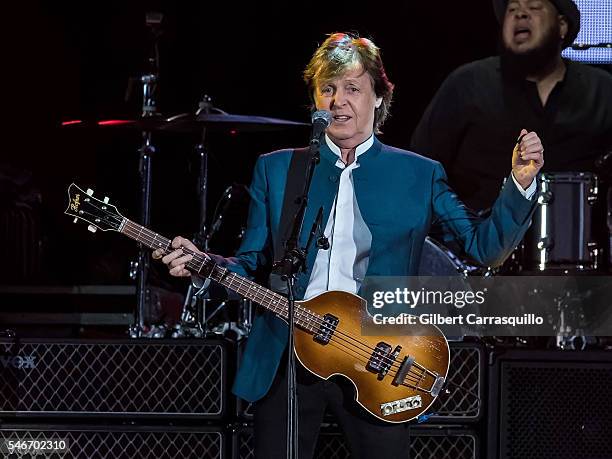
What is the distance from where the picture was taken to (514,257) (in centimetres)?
545

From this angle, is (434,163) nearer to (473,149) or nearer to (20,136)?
(473,149)

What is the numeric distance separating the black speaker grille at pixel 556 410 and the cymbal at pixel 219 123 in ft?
5.93

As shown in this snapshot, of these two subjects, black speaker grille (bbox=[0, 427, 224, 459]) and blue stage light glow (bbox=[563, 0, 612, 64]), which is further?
blue stage light glow (bbox=[563, 0, 612, 64])

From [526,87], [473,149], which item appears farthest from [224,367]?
[526,87]

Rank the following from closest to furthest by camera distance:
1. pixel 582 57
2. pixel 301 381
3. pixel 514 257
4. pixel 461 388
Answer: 1. pixel 301 381
2. pixel 461 388
3. pixel 514 257
4. pixel 582 57

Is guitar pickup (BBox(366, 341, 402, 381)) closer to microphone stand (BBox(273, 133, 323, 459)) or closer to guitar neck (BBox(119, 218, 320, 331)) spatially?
guitar neck (BBox(119, 218, 320, 331))

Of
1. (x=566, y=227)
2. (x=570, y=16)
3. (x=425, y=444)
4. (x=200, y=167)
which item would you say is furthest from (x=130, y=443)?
(x=570, y=16)

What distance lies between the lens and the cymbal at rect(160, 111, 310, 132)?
5311 mm

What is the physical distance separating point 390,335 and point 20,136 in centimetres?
423

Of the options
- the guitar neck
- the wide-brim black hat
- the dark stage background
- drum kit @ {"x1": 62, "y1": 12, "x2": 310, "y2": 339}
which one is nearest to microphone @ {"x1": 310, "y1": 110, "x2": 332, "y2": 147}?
the guitar neck

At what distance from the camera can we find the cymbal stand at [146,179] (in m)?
5.29

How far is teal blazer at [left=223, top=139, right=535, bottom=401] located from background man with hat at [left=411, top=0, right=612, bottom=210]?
2.42 meters

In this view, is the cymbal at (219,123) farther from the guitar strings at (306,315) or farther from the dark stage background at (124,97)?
the guitar strings at (306,315)

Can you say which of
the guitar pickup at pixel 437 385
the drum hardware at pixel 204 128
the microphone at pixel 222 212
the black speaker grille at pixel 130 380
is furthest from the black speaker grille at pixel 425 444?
the microphone at pixel 222 212
